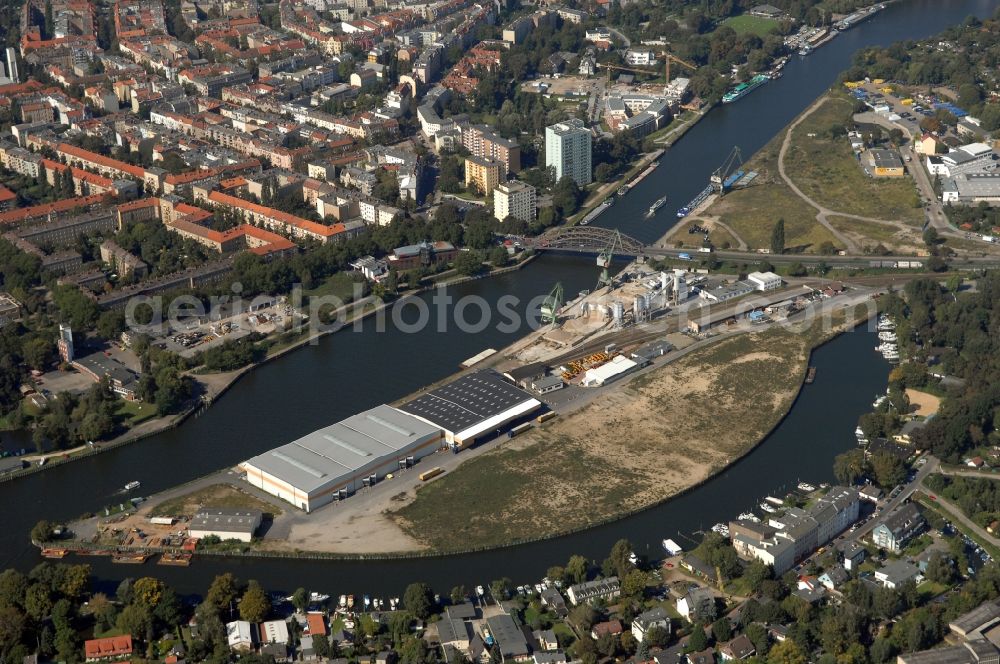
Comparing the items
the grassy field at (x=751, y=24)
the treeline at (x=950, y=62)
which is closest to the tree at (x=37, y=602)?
the treeline at (x=950, y=62)

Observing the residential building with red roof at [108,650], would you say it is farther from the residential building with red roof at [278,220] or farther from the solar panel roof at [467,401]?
the residential building with red roof at [278,220]

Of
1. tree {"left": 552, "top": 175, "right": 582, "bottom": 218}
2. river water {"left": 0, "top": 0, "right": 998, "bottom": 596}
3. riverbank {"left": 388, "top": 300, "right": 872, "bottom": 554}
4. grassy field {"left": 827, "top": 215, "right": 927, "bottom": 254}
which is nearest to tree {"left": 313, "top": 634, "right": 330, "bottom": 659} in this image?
river water {"left": 0, "top": 0, "right": 998, "bottom": 596}

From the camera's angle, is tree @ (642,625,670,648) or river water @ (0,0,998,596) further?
river water @ (0,0,998,596)

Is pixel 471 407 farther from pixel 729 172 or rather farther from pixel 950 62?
pixel 950 62

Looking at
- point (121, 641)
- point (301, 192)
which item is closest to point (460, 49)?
point (301, 192)

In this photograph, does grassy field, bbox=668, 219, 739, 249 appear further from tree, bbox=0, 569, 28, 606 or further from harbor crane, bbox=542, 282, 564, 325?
tree, bbox=0, 569, 28, 606

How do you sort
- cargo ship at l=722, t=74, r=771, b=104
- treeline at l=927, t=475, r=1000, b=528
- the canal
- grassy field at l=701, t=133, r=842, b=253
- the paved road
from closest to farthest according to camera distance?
the paved road, treeline at l=927, t=475, r=1000, b=528, grassy field at l=701, t=133, r=842, b=253, the canal, cargo ship at l=722, t=74, r=771, b=104
